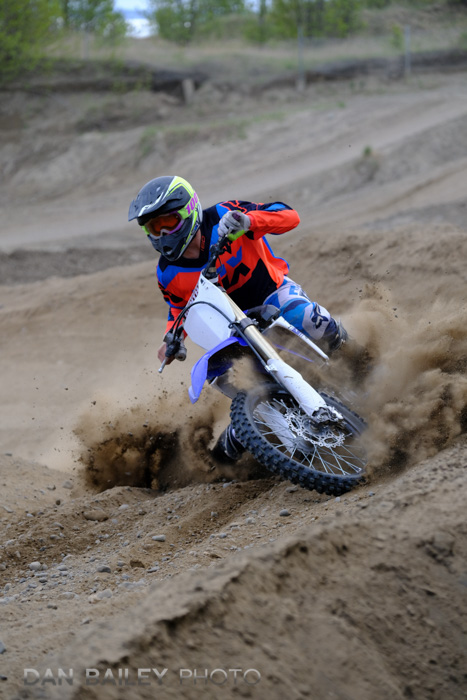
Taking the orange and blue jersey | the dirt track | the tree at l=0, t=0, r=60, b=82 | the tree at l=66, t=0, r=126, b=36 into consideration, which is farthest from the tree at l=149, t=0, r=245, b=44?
the orange and blue jersey

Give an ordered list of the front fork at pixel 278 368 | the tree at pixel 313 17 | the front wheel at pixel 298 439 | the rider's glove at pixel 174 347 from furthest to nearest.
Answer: the tree at pixel 313 17
the rider's glove at pixel 174 347
the front fork at pixel 278 368
the front wheel at pixel 298 439

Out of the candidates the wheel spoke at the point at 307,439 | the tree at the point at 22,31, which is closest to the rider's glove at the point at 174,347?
the wheel spoke at the point at 307,439

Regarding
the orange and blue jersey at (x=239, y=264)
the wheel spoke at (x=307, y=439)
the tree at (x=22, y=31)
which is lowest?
the wheel spoke at (x=307, y=439)

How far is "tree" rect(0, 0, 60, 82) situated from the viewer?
25.2 m

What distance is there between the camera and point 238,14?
41906mm

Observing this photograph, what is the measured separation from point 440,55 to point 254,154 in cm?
1305

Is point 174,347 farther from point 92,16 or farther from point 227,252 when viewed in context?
point 92,16

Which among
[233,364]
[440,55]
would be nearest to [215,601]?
[233,364]

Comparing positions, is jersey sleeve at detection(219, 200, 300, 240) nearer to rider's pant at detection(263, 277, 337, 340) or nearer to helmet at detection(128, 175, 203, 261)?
helmet at detection(128, 175, 203, 261)

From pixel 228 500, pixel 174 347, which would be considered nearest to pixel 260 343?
pixel 174 347

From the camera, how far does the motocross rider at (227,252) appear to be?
4625 mm

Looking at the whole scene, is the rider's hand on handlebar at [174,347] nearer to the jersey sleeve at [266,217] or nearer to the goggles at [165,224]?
the goggles at [165,224]

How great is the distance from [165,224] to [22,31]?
25026mm

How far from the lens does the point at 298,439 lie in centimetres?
443
